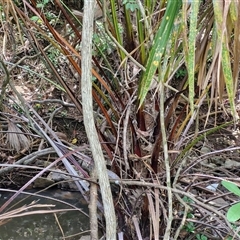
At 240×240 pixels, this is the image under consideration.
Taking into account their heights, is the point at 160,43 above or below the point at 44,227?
above

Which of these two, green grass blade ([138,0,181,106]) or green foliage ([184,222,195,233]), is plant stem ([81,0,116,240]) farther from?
green foliage ([184,222,195,233])

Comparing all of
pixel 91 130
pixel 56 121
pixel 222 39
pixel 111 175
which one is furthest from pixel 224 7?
pixel 56 121

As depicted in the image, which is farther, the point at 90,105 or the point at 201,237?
the point at 201,237

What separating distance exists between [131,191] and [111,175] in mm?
75

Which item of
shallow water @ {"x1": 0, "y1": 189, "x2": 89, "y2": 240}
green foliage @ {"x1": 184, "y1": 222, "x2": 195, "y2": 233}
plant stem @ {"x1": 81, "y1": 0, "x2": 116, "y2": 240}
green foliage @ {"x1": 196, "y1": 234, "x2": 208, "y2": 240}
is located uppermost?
plant stem @ {"x1": 81, "y1": 0, "x2": 116, "y2": 240}

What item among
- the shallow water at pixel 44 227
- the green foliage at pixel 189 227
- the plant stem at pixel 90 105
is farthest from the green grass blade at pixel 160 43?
the shallow water at pixel 44 227

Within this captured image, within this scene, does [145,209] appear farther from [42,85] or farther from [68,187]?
[42,85]

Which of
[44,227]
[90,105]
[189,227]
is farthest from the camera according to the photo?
[44,227]

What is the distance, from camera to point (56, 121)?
8.01 feet

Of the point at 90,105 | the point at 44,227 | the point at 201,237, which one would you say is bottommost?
the point at 44,227

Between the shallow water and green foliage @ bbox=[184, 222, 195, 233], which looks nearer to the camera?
green foliage @ bbox=[184, 222, 195, 233]

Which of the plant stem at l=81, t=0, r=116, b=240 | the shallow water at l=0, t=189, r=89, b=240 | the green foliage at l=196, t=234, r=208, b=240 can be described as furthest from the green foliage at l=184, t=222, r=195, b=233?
the plant stem at l=81, t=0, r=116, b=240

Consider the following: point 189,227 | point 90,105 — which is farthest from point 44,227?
point 90,105

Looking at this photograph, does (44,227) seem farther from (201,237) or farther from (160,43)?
(160,43)
